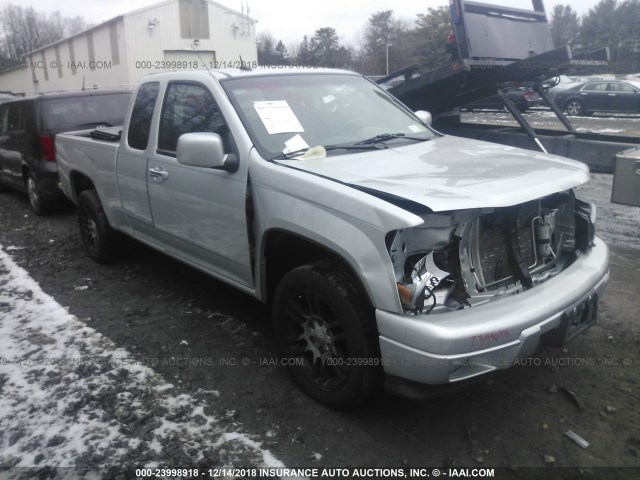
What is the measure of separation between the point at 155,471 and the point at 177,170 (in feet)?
6.84

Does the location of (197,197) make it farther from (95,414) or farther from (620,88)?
(620,88)

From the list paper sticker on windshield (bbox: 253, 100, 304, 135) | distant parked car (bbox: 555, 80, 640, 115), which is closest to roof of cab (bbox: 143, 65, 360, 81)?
paper sticker on windshield (bbox: 253, 100, 304, 135)

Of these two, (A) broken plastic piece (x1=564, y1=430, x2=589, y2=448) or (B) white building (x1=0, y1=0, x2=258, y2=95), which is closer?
(A) broken plastic piece (x1=564, y1=430, x2=589, y2=448)

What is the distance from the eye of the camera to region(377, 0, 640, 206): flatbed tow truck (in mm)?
5719

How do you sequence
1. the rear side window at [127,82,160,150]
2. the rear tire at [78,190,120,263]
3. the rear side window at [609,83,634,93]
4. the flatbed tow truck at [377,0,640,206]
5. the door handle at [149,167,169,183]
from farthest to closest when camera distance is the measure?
the rear side window at [609,83,634,93] < the flatbed tow truck at [377,0,640,206] < the rear tire at [78,190,120,263] < the rear side window at [127,82,160,150] < the door handle at [149,167,169,183]

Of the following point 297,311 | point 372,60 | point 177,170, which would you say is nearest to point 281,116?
point 177,170

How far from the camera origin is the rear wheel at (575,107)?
20859 mm

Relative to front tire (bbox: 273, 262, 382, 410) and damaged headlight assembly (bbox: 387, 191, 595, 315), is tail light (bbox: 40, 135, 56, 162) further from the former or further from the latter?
damaged headlight assembly (bbox: 387, 191, 595, 315)

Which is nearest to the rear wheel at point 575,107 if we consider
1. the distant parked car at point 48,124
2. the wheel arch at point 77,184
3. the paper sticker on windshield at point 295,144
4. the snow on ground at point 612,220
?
the snow on ground at point 612,220

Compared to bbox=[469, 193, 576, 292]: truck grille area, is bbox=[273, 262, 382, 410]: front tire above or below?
below

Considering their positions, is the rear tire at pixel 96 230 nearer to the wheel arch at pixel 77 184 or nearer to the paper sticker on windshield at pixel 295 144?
the wheel arch at pixel 77 184

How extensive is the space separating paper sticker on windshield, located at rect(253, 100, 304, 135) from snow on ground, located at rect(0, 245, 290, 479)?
1.74 m

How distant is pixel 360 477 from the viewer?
8.72 ft

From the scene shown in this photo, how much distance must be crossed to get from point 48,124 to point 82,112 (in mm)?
489
